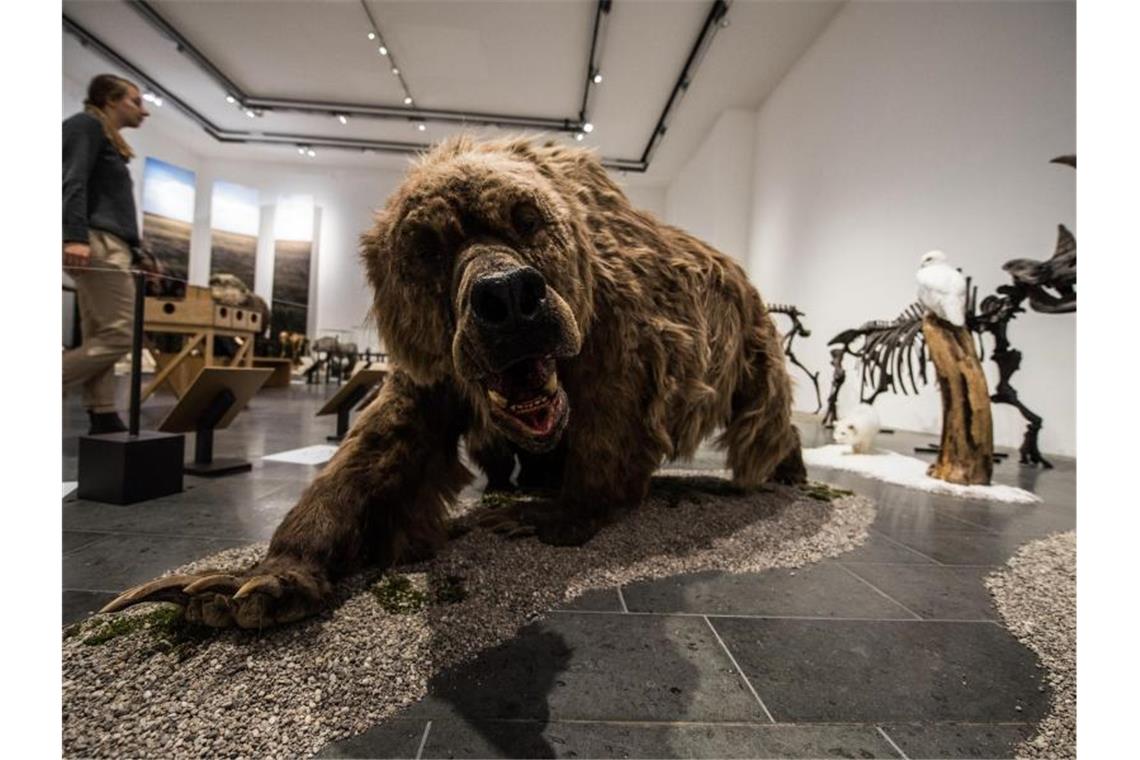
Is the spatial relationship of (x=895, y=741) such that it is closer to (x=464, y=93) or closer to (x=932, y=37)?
(x=932, y=37)

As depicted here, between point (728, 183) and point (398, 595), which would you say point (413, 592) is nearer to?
point (398, 595)

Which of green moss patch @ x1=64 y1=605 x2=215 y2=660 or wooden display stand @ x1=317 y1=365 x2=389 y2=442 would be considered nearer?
green moss patch @ x1=64 y1=605 x2=215 y2=660

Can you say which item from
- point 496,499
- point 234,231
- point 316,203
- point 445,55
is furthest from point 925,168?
point 234,231

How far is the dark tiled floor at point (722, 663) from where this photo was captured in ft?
2.88

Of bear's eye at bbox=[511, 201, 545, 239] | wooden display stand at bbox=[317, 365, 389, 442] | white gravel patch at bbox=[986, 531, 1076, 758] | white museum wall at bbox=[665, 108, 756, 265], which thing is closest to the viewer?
white gravel patch at bbox=[986, 531, 1076, 758]

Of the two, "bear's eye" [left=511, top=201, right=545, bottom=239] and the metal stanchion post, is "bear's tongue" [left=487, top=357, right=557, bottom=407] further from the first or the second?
the metal stanchion post

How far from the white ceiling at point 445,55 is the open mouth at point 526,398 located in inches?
207

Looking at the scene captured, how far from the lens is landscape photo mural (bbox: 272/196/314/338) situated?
383 inches

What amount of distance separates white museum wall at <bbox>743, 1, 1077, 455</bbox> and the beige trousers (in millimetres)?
6781

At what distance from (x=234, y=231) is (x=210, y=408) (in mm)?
9380

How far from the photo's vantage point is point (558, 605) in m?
1.35

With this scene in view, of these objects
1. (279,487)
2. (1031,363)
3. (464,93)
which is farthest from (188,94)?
(1031,363)

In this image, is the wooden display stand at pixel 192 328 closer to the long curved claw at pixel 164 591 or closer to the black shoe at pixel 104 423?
the black shoe at pixel 104 423

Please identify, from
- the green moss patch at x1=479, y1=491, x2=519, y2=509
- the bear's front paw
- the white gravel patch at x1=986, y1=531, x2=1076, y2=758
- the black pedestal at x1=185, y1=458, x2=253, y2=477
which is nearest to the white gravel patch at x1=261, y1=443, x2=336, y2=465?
the black pedestal at x1=185, y1=458, x2=253, y2=477
